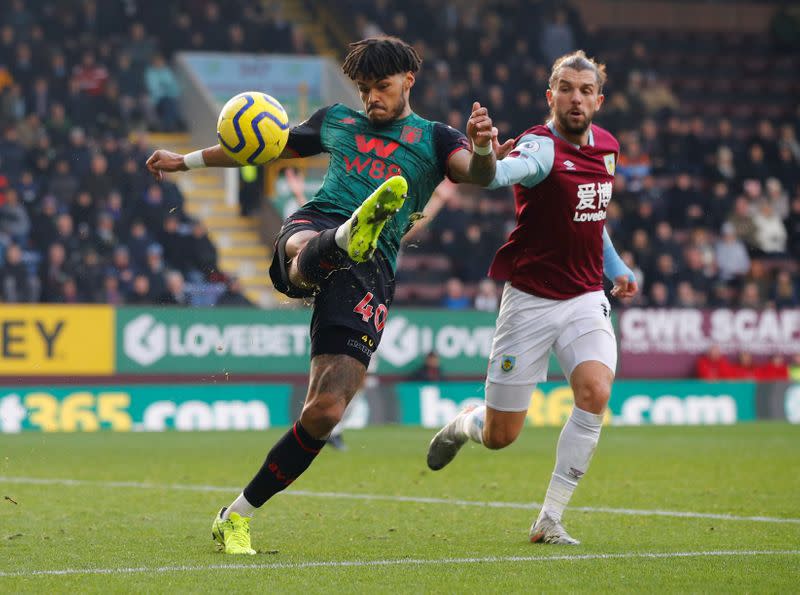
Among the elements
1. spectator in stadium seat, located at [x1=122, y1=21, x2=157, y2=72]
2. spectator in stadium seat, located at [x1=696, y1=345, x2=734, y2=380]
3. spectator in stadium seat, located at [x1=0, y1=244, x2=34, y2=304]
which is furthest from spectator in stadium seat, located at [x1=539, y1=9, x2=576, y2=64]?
spectator in stadium seat, located at [x1=0, y1=244, x2=34, y2=304]

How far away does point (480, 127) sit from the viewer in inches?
242

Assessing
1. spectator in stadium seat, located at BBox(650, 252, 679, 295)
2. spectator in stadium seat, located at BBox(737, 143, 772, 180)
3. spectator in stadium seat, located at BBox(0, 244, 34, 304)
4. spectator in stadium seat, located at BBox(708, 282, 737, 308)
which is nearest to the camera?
spectator in stadium seat, located at BBox(0, 244, 34, 304)

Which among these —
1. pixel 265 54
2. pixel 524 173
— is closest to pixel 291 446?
pixel 524 173

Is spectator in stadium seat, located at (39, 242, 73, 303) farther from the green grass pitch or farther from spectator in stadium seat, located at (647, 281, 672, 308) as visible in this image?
spectator in stadium seat, located at (647, 281, 672, 308)

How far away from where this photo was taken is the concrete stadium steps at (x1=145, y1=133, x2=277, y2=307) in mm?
23047

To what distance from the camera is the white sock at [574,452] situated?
7234 millimetres

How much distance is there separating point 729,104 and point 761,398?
400 inches

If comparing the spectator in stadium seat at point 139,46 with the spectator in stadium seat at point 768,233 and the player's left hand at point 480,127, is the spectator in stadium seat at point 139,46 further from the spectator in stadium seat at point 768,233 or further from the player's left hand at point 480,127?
A: the player's left hand at point 480,127

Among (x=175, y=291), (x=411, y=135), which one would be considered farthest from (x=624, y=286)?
(x=175, y=291)

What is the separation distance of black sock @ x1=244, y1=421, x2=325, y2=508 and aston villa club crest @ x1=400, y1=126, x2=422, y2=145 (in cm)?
149

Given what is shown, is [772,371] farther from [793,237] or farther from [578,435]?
[578,435]

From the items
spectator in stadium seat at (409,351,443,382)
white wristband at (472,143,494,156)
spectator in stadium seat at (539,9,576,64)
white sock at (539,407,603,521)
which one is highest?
spectator in stadium seat at (539,9,576,64)

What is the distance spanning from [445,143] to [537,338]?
123 cm

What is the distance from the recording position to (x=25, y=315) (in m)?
17.5
